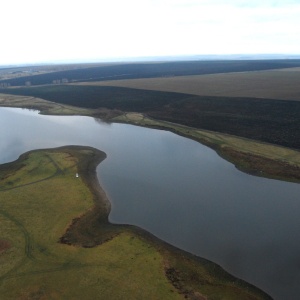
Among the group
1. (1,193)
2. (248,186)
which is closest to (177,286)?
(248,186)

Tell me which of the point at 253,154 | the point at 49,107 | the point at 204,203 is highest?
the point at 204,203

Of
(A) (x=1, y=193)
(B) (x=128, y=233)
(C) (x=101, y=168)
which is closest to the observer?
(B) (x=128, y=233)

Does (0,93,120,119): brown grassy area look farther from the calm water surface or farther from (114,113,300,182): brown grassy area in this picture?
(114,113,300,182): brown grassy area

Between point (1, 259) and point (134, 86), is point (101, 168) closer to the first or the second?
point (1, 259)

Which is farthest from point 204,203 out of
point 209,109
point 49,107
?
point 49,107

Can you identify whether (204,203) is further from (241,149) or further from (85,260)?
(241,149)

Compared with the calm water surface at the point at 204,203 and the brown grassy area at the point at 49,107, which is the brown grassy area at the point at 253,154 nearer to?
the calm water surface at the point at 204,203
